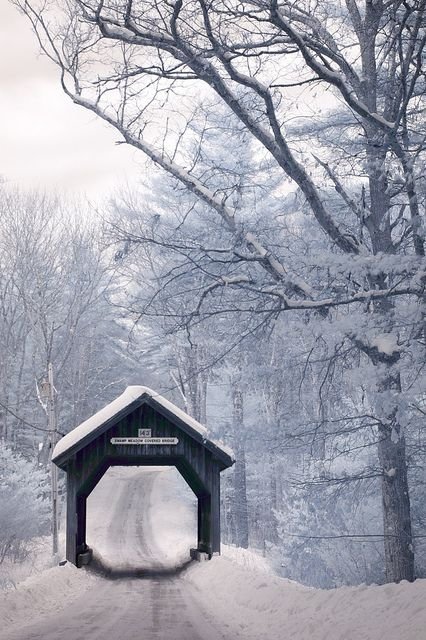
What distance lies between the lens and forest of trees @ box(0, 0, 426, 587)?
7.65m

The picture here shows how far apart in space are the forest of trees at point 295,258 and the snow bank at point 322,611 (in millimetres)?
995

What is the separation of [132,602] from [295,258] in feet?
20.1

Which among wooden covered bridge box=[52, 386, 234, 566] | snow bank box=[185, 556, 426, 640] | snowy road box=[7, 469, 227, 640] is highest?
wooden covered bridge box=[52, 386, 234, 566]

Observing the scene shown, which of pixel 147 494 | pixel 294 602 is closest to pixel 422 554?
pixel 294 602

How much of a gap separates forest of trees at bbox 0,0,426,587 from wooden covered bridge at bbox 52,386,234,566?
120cm

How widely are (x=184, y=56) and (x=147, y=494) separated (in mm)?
32678

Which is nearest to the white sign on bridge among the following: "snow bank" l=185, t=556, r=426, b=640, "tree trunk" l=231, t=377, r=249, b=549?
"snow bank" l=185, t=556, r=426, b=640

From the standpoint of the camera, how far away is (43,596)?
37.8 ft

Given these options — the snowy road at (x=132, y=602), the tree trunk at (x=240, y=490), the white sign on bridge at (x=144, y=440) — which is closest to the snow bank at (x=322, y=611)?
the snowy road at (x=132, y=602)

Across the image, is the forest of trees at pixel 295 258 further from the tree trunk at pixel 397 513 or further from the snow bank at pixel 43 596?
the snow bank at pixel 43 596

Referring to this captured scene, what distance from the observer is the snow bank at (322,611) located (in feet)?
20.3

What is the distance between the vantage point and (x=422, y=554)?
15.7 meters

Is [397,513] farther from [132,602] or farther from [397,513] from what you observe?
[132,602]

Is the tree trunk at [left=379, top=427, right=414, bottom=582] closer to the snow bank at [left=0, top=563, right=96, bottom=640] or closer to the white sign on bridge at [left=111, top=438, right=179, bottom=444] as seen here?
the snow bank at [left=0, top=563, right=96, bottom=640]
